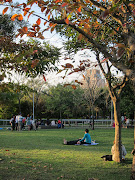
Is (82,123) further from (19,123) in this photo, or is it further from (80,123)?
(19,123)

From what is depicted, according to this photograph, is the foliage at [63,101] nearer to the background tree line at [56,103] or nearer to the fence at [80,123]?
the background tree line at [56,103]

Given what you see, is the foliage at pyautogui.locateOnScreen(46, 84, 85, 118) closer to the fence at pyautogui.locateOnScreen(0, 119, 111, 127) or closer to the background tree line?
the background tree line

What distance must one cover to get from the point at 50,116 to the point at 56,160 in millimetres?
40353

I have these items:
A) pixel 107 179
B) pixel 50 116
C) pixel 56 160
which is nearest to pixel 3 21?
pixel 56 160

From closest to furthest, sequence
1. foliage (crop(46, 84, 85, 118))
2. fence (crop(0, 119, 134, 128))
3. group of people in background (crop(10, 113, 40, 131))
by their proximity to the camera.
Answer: group of people in background (crop(10, 113, 40, 131)) → fence (crop(0, 119, 134, 128)) → foliage (crop(46, 84, 85, 118))

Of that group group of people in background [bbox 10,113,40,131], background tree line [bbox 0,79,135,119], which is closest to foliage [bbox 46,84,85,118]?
background tree line [bbox 0,79,135,119]

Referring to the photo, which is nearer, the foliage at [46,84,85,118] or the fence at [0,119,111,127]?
the fence at [0,119,111,127]

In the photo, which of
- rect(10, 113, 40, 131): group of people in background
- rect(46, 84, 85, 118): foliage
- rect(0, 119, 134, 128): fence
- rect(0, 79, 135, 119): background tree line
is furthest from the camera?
rect(46, 84, 85, 118): foliage

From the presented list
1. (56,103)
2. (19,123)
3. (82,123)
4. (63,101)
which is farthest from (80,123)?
(19,123)

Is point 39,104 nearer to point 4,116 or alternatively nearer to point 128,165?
point 4,116

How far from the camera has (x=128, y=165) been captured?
827cm

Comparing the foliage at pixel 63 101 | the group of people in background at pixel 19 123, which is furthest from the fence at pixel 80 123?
the group of people in background at pixel 19 123

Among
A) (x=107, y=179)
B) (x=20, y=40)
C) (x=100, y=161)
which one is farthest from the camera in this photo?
(x=100, y=161)

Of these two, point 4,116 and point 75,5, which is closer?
point 75,5
